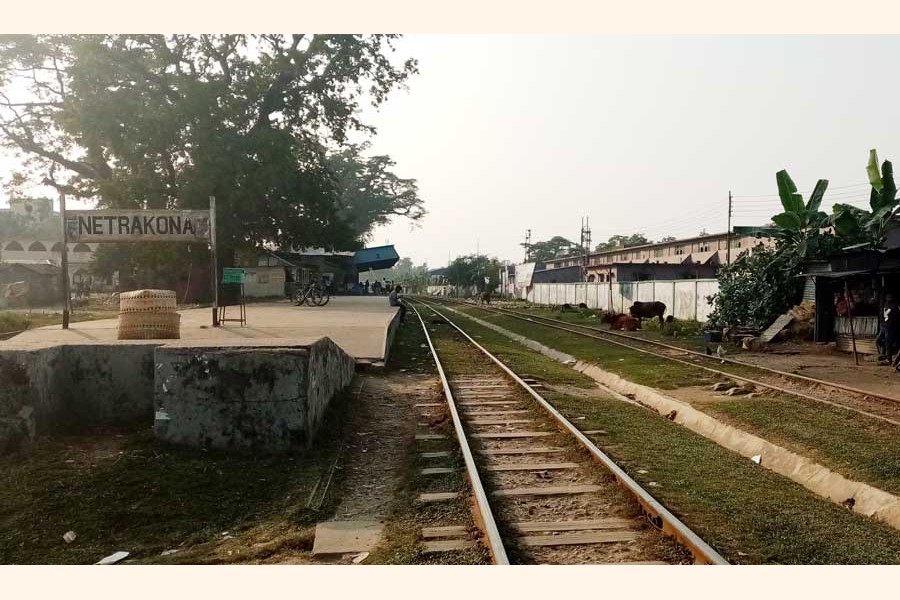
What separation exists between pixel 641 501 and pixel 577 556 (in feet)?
3.48

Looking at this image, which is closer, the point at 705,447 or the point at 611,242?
A: the point at 705,447

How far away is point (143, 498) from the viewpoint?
5.60 metres

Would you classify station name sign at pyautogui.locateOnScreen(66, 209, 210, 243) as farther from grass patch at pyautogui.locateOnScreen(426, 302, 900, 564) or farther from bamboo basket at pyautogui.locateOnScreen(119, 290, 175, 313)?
grass patch at pyautogui.locateOnScreen(426, 302, 900, 564)

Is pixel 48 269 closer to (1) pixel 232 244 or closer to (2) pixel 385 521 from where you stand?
(1) pixel 232 244

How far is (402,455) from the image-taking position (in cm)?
702

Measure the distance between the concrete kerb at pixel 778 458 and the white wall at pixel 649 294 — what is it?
48.0 feet

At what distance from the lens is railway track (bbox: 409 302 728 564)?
14.0ft

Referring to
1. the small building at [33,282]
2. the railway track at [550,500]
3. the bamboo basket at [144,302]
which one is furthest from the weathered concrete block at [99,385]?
the small building at [33,282]

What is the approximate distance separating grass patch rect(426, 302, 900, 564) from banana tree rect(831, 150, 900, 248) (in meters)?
13.9

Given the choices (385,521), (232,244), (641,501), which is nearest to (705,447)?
(641,501)

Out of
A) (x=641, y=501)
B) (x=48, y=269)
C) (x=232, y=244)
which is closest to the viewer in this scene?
(x=641, y=501)

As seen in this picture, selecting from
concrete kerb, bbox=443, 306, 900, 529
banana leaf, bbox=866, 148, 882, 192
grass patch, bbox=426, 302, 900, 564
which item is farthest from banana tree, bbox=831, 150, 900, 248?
grass patch, bbox=426, 302, 900, 564

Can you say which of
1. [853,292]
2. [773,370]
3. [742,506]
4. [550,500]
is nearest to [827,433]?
[742,506]

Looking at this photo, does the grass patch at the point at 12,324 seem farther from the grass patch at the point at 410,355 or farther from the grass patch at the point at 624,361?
the grass patch at the point at 624,361
